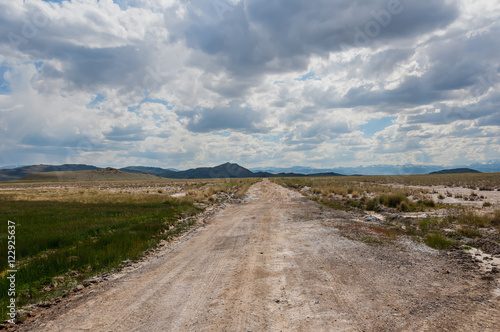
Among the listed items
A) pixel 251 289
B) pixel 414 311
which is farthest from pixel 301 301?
pixel 414 311

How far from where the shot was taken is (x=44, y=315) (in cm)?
562

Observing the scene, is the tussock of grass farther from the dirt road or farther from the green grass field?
the green grass field

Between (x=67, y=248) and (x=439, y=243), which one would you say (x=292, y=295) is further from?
(x=67, y=248)

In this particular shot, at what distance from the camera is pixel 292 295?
5.83 m

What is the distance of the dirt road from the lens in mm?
4730

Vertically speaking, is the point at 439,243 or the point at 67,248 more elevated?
the point at 439,243
